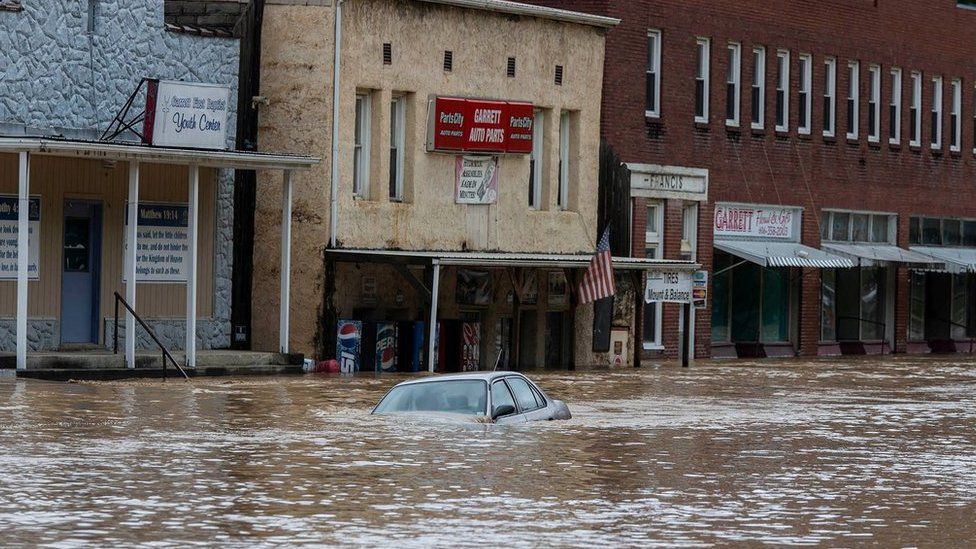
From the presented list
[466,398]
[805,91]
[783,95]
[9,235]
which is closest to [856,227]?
[805,91]

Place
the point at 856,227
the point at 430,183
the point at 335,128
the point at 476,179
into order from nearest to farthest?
1. the point at 335,128
2. the point at 430,183
3. the point at 476,179
4. the point at 856,227

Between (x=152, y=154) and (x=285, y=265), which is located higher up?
(x=152, y=154)

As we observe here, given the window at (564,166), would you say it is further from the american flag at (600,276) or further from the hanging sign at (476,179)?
the american flag at (600,276)

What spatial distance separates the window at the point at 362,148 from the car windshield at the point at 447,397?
1471 cm

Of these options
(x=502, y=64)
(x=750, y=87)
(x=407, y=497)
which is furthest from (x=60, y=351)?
(x=750, y=87)

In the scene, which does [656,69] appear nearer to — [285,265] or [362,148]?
[362,148]

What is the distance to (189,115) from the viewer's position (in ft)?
106

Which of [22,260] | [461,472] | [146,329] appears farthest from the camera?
[146,329]

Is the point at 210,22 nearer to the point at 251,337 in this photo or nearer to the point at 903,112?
the point at 251,337

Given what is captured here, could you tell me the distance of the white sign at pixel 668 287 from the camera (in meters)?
40.5

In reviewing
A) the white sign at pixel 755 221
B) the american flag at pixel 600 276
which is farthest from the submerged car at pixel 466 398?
the white sign at pixel 755 221

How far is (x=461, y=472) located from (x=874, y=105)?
36.9 m

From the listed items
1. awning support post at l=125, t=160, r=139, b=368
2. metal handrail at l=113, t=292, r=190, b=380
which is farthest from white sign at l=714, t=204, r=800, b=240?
awning support post at l=125, t=160, r=139, b=368

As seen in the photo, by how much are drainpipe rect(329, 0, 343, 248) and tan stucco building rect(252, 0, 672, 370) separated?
0.16 feet
